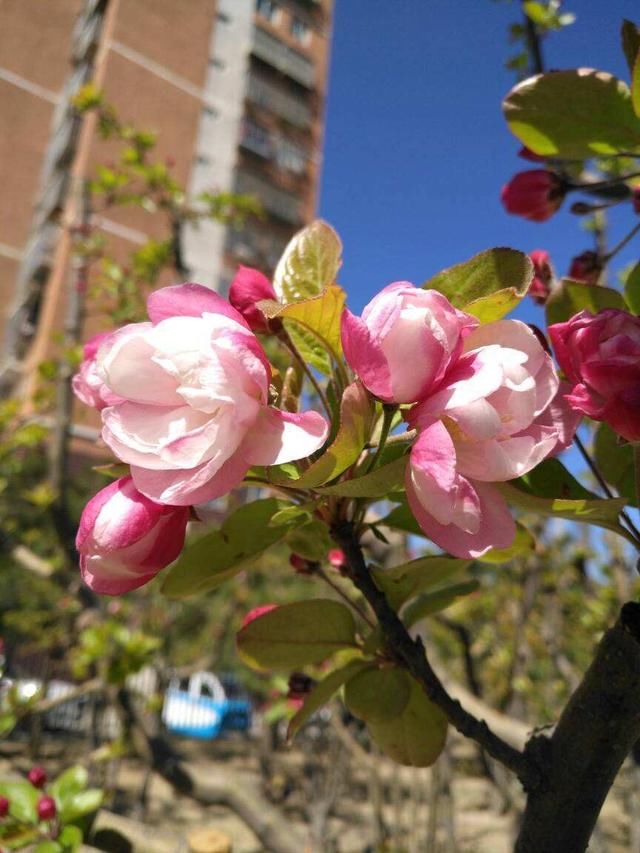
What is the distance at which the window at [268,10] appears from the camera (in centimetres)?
2322

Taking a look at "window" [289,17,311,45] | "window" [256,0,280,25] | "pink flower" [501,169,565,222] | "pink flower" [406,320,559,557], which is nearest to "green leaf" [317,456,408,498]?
"pink flower" [406,320,559,557]

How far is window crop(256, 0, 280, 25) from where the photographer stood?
76.2ft

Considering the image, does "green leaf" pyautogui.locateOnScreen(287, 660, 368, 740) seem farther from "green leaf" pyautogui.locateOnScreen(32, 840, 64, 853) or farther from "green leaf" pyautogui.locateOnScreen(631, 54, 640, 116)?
"green leaf" pyautogui.locateOnScreen(631, 54, 640, 116)

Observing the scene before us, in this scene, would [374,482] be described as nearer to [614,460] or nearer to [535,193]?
[614,460]

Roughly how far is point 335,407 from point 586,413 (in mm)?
226

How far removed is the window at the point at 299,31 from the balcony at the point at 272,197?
21.4ft

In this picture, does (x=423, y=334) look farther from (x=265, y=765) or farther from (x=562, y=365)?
(x=265, y=765)

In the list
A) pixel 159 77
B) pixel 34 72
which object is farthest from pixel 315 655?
pixel 34 72

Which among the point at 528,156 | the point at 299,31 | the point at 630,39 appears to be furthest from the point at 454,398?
the point at 299,31

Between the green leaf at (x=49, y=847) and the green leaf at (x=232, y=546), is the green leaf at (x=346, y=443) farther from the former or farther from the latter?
the green leaf at (x=49, y=847)

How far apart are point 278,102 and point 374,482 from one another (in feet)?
81.8

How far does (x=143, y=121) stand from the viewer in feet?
61.7

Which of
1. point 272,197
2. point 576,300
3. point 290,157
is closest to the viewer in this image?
point 576,300

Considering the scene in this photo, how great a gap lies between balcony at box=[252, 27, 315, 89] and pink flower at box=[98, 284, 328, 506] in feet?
81.6
